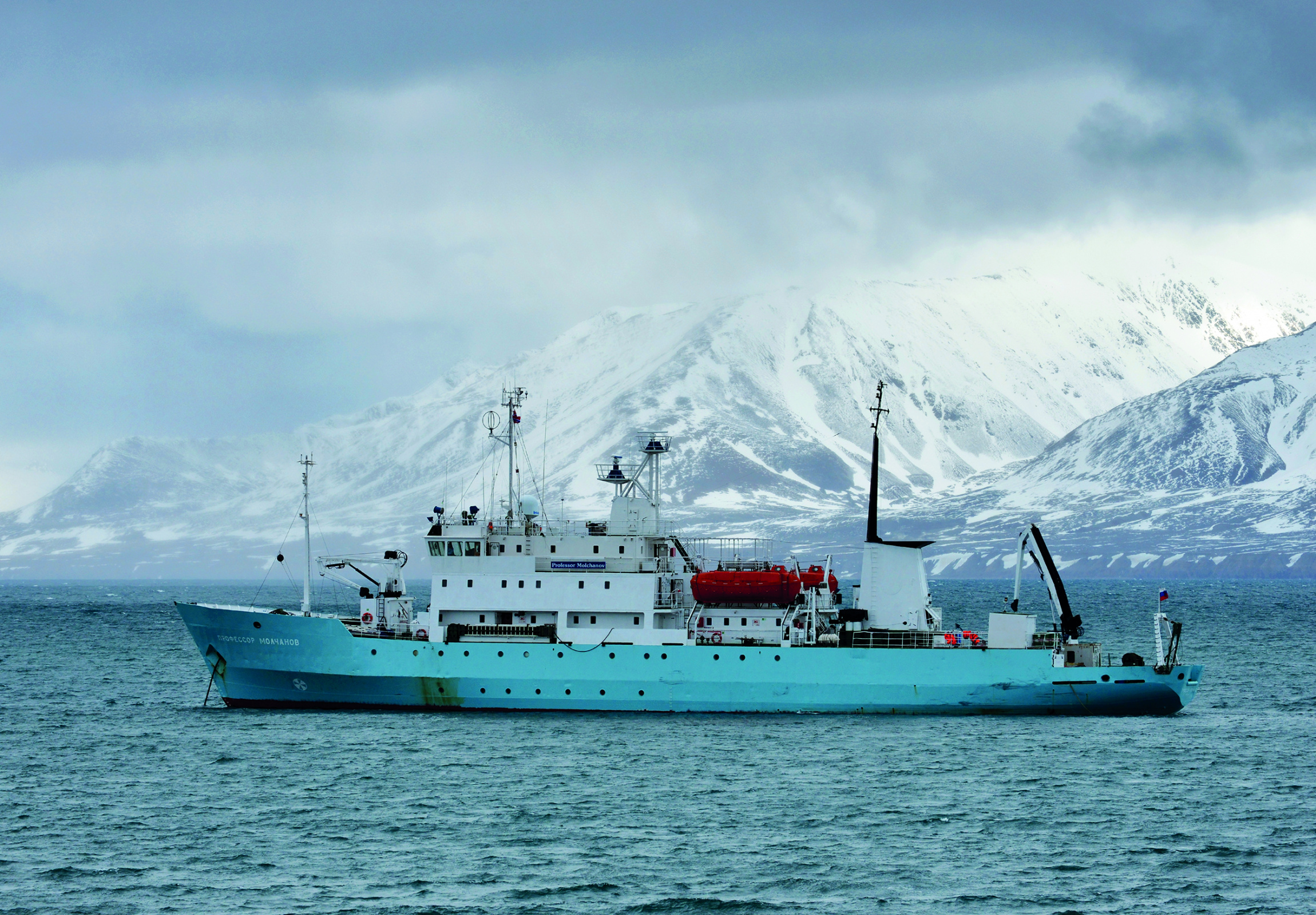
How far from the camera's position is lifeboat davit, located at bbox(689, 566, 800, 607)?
49031 mm

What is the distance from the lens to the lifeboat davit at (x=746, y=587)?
161ft

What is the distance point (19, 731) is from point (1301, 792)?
38.8 metres

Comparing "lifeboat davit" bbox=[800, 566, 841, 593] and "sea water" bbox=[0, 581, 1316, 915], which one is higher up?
"lifeboat davit" bbox=[800, 566, 841, 593]

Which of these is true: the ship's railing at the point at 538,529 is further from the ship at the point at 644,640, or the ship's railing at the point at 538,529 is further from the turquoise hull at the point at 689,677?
the turquoise hull at the point at 689,677

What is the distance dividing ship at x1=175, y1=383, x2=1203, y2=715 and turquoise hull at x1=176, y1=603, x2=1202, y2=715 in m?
0.05

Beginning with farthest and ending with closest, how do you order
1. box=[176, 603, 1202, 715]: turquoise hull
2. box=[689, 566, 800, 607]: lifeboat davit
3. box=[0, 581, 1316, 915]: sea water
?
box=[689, 566, 800, 607]: lifeboat davit, box=[176, 603, 1202, 715]: turquoise hull, box=[0, 581, 1316, 915]: sea water

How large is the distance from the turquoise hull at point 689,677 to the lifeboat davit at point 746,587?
2315 millimetres

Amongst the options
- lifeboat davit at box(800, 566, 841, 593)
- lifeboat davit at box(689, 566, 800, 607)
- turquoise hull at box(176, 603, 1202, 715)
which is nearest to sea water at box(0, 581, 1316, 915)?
turquoise hull at box(176, 603, 1202, 715)

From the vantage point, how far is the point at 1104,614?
136 meters

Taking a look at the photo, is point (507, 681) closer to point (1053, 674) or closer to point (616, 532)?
point (616, 532)

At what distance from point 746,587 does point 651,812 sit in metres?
14.6

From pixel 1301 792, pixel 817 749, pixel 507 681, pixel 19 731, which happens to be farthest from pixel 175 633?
pixel 1301 792

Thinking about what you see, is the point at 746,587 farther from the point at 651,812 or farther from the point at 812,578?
the point at 651,812

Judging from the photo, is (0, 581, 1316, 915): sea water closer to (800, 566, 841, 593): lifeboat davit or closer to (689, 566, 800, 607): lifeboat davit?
(689, 566, 800, 607): lifeboat davit
